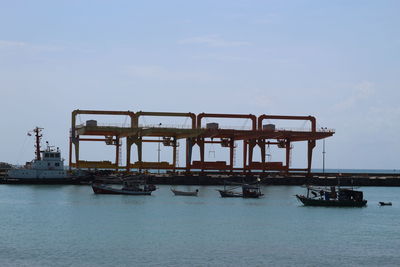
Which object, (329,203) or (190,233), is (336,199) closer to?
(329,203)

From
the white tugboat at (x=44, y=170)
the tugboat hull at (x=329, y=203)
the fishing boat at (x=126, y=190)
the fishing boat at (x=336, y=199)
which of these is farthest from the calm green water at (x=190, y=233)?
the white tugboat at (x=44, y=170)

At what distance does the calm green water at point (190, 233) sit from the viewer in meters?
34.8

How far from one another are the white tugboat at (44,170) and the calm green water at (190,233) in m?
19.0

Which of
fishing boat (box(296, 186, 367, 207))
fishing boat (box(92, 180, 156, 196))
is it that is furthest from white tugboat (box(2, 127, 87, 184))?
fishing boat (box(296, 186, 367, 207))

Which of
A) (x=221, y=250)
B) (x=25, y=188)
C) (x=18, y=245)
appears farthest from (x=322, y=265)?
(x=25, y=188)

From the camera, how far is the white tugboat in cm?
8800

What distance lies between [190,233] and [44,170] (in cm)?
4913

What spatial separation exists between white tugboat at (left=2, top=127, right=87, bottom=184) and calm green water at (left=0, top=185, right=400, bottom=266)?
19.0 metres

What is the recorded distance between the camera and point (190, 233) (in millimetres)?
43656

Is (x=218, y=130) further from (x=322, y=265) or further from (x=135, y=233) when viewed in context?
(x=322, y=265)

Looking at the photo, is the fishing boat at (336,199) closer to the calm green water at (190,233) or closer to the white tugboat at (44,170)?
the calm green water at (190,233)

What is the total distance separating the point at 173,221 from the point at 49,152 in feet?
136

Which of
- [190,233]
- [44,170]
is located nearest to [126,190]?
[44,170]

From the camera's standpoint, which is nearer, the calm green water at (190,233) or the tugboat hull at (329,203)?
the calm green water at (190,233)
